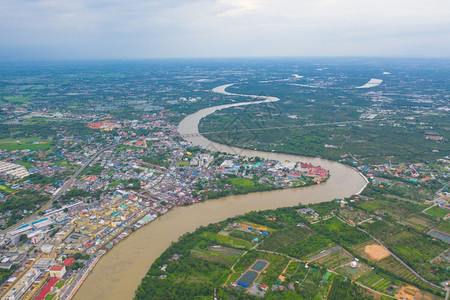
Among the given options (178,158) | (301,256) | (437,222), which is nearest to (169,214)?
(301,256)

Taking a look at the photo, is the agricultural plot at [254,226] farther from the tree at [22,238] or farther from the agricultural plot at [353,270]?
the tree at [22,238]

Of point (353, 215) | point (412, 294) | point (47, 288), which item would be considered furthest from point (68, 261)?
point (353, 215)

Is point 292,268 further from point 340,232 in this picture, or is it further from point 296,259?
point 340,232

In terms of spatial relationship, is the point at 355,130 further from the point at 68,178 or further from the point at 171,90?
the point at 171,90


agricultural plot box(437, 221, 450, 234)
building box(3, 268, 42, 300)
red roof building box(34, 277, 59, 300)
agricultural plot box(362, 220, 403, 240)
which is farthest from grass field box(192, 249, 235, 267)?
agricultural plot box(437, 221, 450, 234)

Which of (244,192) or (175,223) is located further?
(244,192)

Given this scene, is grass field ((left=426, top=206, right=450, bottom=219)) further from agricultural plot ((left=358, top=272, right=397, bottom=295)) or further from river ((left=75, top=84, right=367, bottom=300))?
agricultural plot ((left=358, top=272, right=397, bottom=295))
